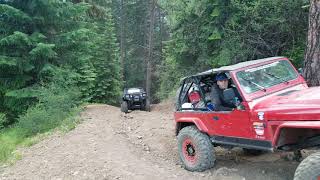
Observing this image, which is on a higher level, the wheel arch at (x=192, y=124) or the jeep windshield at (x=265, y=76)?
the jeep windshield at (x=265, y=76)

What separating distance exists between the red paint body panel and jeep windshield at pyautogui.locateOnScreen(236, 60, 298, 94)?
0.10 meters

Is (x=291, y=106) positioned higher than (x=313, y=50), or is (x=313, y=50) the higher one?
(x=313, y=50)

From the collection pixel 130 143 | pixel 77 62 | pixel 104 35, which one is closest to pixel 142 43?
pixel 104 35

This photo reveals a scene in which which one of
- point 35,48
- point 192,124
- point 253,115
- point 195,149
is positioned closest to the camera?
point 253,115

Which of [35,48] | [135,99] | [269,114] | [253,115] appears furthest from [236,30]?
[269,114]

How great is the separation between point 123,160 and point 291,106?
4025 millimetres

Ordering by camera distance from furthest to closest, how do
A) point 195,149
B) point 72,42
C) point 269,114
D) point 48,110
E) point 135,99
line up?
point 135,99 → point 72,42 → point 48,110 → point 195,149 → point 269,114

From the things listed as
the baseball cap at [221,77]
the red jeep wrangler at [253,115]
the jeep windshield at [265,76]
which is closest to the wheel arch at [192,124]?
the red jeep wrangler at [253,115]

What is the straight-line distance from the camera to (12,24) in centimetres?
1709

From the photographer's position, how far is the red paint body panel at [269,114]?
569cm

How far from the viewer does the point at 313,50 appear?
8781 mm

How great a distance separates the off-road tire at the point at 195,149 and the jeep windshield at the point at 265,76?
55.6 inches

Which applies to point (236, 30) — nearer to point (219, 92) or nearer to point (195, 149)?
point (219, 92)

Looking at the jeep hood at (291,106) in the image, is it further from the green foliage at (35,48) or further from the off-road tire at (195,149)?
the green foliage at (35,48)
